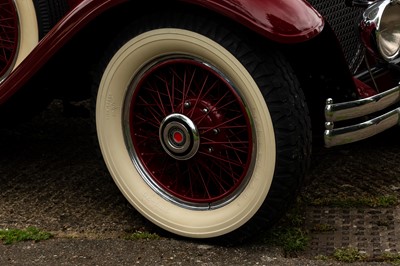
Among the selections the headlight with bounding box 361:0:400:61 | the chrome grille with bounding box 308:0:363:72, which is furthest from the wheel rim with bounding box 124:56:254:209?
the chrome grille with bounding box 308:0:363:72

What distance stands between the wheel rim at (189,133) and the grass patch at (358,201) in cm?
56

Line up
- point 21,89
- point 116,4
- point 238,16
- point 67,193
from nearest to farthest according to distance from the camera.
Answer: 1. point 238,16
2. point 116,4
3. point 21,89
4. point 67,193

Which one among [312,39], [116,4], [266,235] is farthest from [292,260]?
[116,4]

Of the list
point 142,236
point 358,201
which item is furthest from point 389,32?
point 142,236

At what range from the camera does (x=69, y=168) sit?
3.88 meters

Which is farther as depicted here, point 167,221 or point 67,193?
point 67,193

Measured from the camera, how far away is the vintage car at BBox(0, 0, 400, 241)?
2.74 metres

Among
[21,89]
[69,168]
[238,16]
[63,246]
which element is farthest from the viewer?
[69,168]

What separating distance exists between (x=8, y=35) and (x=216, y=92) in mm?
1084

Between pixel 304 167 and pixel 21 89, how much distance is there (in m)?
1.19

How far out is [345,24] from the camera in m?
3.45

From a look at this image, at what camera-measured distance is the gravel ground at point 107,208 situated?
9.68ft

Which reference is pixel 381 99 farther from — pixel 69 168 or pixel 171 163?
pixel 69 168

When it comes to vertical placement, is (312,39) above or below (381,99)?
above
